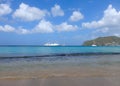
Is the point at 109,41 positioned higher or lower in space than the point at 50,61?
higher

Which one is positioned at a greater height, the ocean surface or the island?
the island

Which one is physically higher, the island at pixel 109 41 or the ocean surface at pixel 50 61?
the island at pixel 109 41

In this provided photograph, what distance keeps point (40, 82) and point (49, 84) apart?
0.61 m

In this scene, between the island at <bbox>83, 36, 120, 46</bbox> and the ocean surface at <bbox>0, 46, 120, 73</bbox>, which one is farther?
the island at <bbox>83, 36, 120, 46</bbox>

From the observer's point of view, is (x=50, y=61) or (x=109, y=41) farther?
(x=109, y=41)

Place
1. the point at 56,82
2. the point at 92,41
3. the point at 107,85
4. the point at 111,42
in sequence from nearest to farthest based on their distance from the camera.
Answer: the point at 107,85 < the point at 56,82 < the point at 111,42 < the point at 92,41

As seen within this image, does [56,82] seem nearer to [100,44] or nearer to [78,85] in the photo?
[78,85]

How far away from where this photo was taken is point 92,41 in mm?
171750

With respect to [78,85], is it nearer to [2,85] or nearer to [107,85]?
[107,85]

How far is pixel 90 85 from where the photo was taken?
947cm

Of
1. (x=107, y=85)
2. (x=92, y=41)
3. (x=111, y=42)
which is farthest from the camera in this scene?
(x=92, y=41)

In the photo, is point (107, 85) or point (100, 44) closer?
point (107, 85)

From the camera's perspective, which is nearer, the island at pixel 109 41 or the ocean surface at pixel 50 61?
the ocean surface at pixel 50 61

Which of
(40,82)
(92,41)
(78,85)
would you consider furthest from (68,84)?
(92,41)
